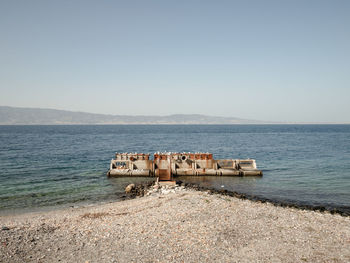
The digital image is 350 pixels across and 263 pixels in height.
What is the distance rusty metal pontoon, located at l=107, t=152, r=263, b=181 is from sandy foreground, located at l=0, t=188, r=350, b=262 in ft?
45.1

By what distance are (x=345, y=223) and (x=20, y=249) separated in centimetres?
1881

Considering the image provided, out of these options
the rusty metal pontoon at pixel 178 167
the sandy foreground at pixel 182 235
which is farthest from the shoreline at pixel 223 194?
the rusty metal pontoon at pixel 178 167

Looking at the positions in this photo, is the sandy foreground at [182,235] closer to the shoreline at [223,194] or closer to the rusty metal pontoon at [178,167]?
the shoreline at [223,194]

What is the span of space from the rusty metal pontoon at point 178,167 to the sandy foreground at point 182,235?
13.7 m

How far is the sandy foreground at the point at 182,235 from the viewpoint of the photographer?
11406mm

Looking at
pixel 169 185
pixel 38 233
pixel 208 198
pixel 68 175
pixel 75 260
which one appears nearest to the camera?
pixel 75 260

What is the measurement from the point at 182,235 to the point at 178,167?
66.5ft

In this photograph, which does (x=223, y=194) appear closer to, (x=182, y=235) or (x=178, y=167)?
(x=178, y=167)

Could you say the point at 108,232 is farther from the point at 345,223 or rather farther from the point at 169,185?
the point at 345,223

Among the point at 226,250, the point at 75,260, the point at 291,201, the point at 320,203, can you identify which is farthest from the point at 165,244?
the point at 320,203

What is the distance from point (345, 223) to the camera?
53.8 ft

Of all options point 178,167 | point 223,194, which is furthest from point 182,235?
point 178,167

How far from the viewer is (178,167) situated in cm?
3359

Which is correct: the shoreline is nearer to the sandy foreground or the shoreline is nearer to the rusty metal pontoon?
the sandy foreground
